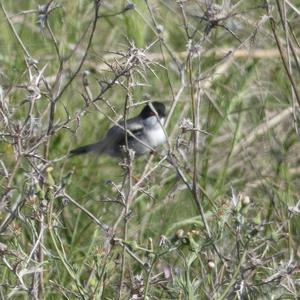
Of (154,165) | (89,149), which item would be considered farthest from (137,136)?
(154,165)

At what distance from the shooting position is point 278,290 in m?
2.50

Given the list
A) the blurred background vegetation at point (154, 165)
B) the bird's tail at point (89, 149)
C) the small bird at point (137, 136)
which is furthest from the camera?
the small bird at point (137, 136)

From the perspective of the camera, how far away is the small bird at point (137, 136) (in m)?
5.09

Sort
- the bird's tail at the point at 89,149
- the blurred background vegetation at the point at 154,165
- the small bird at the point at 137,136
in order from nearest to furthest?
the blurred background vegetation at the point at 154,165, the bird's tail at the point at 89,149, the small bird at the point at 137,136

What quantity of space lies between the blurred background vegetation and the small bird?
0.07m

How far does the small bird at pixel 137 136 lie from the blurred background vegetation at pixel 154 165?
7 centimetres

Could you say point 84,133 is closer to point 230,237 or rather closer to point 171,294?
point 230,237

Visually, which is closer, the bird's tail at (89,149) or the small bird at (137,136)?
the bird's tail at (89,149)

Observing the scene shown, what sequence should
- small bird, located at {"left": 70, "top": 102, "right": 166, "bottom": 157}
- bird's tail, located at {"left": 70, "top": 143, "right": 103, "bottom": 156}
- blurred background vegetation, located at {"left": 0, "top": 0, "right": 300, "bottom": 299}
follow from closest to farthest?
blurred background vegetation, located at {"left": 0, "top": 0, "right": 300, "bottom": 299}, bird's tail, located at {"left": 70, "top": 143, "right": 103, "bottom": 156}, small bird, located at {"left": 70, "top": 102, "right": 166, "bottom": 157}

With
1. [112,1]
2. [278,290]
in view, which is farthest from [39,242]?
[112,1]

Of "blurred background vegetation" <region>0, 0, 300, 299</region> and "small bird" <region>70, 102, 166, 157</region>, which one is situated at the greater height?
→ "blurred background vegetation" <region>0, 0, 300, 299</region>

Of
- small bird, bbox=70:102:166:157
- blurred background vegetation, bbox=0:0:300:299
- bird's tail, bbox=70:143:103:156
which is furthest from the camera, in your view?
small bird, bbox=70:102:166:157

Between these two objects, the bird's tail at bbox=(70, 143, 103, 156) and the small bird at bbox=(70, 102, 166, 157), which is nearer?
the bird's tail at bbox=(70, 143, 103, 156)

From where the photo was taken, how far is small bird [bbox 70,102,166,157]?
509 cm
